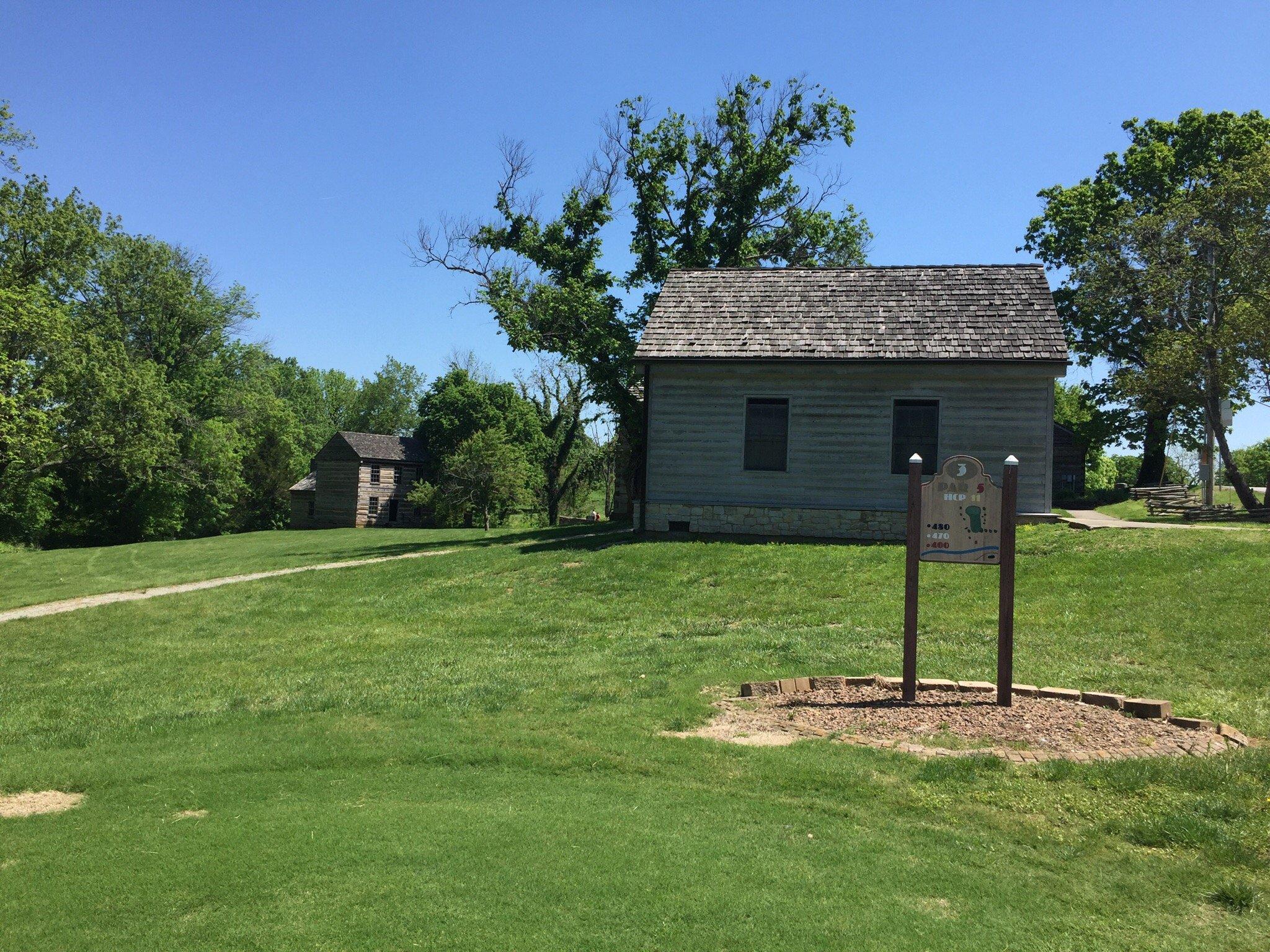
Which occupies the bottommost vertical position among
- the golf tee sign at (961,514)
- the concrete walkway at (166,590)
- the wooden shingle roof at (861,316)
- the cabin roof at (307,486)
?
the concrete walkway at (166,590)

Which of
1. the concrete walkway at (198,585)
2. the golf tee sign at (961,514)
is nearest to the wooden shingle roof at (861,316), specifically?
the concrete walkway at (198,585)

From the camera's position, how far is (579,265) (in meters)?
34.9

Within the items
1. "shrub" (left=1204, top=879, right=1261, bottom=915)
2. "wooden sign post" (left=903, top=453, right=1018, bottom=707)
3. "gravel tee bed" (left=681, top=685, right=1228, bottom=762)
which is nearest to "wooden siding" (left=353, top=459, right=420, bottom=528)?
"gravel tee bed" (left=681, top=685, right=1228, bottom=762)

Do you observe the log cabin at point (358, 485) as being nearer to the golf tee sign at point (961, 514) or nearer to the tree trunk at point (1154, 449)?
the tree trunk at point (1154, 449)

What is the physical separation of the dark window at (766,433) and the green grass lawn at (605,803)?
27.3 ft

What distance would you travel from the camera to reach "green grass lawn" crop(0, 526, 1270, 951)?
16.1 feet

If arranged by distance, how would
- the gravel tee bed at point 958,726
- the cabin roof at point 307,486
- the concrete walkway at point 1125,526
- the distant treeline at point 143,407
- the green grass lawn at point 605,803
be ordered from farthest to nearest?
the cabin roof at point 307,486 → the distant treeline at point 143,407 → the concrete walkway at point 1125,526 → the gravel tee bed at point 958,726 → the green grass lawn at point 605,803

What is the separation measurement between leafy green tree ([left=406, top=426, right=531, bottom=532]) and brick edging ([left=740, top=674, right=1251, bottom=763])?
125 feet

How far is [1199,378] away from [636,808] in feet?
101

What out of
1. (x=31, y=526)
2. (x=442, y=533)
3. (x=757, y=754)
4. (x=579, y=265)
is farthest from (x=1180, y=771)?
(x=31, y=526)

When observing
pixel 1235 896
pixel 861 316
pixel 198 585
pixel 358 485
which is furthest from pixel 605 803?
pixel 358 485

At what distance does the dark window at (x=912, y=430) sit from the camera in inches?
866

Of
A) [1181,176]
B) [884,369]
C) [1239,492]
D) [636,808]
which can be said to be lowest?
[636,808]

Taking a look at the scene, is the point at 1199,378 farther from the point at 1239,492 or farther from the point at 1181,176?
the point at 1181,176
